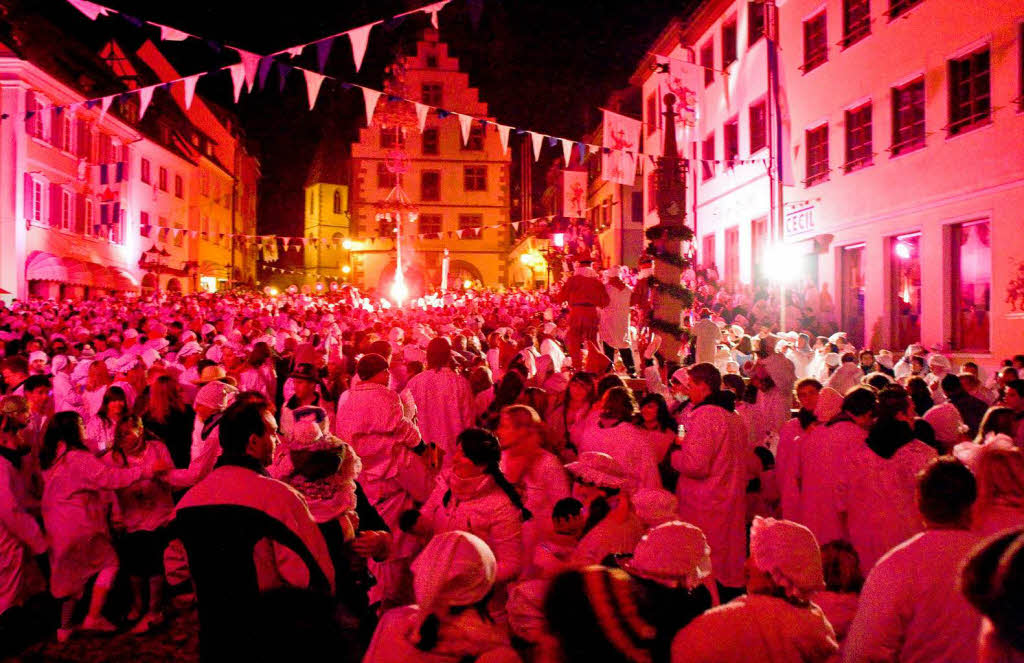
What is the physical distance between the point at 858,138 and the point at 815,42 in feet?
11.1

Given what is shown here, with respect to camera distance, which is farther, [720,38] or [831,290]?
[720,38]

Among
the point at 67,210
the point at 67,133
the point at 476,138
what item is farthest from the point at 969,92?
the point at 476,138

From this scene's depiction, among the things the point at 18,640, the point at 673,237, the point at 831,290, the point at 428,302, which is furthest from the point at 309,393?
A: the point at 428,302

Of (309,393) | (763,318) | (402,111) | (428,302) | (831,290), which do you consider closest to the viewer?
(309,393)

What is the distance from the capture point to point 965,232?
628 inches

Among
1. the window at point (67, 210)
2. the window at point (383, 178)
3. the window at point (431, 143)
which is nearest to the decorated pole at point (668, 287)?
the window at point (67, 210)

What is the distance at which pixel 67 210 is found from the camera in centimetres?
3288

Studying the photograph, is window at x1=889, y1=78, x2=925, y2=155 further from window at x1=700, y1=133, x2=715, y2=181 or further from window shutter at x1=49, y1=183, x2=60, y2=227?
window shutter at x1=49, y1=183, x2=60, y2=227

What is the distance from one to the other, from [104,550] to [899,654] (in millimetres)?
5203

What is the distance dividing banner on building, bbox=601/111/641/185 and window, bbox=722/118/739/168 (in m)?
6.36

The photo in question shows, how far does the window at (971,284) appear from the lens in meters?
15.4

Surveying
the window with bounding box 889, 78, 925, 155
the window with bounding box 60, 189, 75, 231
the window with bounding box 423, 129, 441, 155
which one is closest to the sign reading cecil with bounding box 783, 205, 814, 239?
the window with bounding box 889, 78, 925, 155

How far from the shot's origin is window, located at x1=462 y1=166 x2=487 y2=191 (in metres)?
52.7

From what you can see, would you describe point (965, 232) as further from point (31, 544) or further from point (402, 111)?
point (402, 111)
